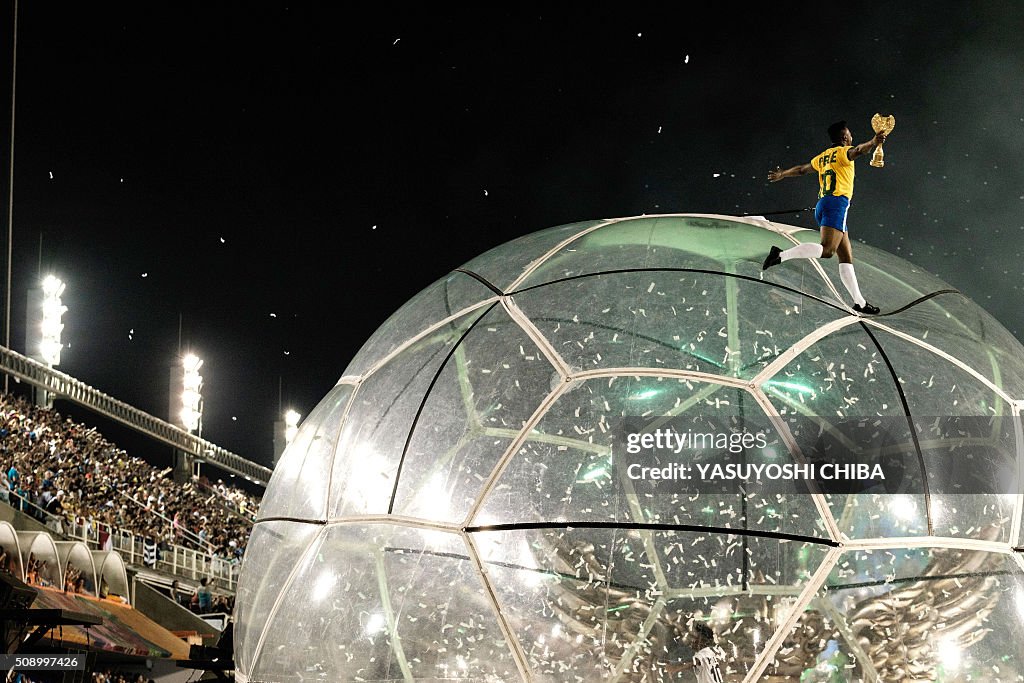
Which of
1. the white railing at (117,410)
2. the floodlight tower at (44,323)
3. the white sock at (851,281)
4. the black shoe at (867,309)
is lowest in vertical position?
the black shoe at (867,309)

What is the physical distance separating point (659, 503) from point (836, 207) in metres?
1.73

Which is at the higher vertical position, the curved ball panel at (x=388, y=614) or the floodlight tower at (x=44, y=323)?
the floodlight tower at (x=44, y=323)

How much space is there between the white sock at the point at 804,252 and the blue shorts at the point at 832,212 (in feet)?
0.58

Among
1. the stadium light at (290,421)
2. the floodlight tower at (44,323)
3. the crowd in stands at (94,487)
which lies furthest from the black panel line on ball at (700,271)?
the stadium light at (290,421)

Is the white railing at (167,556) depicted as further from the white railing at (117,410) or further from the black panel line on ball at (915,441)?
the black panel line on ball at (915,441)

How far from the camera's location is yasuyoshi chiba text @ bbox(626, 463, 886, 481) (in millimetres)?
4113

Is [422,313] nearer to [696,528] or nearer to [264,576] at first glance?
[264,576]

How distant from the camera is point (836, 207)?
5.14m

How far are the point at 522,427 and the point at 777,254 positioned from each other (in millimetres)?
1310

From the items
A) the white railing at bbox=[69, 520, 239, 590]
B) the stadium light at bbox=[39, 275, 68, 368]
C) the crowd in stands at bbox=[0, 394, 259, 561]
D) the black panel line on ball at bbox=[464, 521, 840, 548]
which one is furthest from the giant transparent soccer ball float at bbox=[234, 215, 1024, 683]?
the stadium light at bbox=[39, 275, 68, 368]

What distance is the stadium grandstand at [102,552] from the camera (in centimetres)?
1357

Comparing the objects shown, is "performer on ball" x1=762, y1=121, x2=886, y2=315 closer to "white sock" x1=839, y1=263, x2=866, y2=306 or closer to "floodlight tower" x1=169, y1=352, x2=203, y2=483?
"white sock" x1=839, y1=263, x2=866, y2=306

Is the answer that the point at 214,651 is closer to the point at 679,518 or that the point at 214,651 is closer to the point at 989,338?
the point at 679,518

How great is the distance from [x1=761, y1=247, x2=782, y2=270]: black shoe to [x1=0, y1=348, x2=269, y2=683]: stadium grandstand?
132 inches
